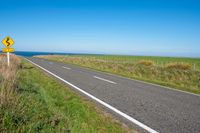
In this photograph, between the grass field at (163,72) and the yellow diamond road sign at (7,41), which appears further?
the yellow diamond road sign at (7,41)

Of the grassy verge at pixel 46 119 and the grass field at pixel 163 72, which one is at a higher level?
the grassy verge at pixel 46 119

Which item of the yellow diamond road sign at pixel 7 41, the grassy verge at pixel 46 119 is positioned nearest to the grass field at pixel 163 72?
the grassy verge at pixel 46 119

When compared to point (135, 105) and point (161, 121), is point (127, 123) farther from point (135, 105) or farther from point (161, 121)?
point (135, 105)

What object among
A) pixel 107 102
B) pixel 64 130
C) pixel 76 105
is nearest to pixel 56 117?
pixel 64 130

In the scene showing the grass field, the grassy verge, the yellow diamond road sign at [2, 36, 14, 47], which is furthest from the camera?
the yellow diamond road sign at [2, 36, 14, 47]

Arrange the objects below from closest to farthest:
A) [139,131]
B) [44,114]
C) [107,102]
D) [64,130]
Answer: [64,130], [139,131], [44,114], [107,102]

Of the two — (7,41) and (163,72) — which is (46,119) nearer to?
(7,41)

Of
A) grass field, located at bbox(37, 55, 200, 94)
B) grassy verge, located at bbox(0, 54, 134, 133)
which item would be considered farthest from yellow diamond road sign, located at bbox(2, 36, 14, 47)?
grassy verge, located at bbox(0, 54, 134, 133)

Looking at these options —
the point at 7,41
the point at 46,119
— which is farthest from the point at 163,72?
the point at 46,119

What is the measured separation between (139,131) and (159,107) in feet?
7.19

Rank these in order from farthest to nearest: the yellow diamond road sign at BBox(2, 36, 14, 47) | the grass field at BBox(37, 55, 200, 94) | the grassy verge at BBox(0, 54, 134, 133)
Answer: the yellow diamond road sign at BBox(2, 36, 14, 47) → the grass field at BBox(37, 55, 200, 94) → the grassy verge at BBox(0, 54, 134, 133)

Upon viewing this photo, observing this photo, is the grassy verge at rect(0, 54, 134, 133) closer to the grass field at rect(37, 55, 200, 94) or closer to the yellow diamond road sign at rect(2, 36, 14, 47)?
the grass field at rect(37, 55, 200, 94)

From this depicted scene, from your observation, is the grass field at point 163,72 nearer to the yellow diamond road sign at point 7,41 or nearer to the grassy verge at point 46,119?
the grassy verge at point 46,119

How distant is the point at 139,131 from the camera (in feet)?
14.2
